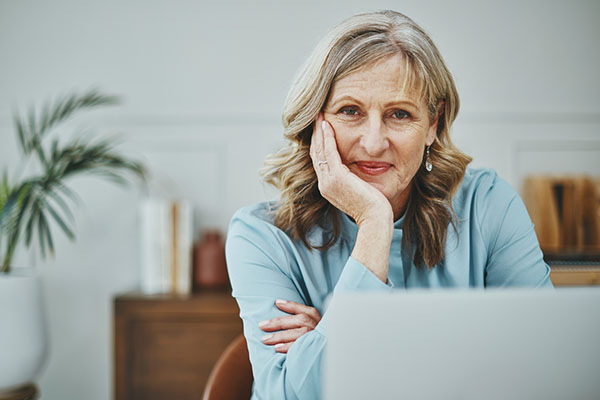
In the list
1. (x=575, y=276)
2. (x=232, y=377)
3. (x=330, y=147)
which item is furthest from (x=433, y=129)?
(x=575, y=276)

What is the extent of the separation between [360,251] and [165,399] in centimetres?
163

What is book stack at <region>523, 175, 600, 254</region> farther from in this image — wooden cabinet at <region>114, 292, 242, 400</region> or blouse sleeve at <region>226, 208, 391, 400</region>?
blouse sleeve at <region>226, 208, 391, 400</region>

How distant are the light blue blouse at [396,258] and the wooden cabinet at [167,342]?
1.08 metres

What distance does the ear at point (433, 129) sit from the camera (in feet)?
4.09

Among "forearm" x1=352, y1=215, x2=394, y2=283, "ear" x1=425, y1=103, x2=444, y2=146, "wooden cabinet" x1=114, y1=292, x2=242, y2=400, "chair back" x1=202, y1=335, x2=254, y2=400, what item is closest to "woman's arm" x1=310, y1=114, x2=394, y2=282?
"forearm" x1=352, y1=215, x2=394, y2=283

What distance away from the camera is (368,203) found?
3.54 ft

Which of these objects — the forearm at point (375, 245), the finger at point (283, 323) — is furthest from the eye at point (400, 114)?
the finger at point (283, 323)

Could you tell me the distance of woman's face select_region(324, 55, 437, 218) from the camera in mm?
1110

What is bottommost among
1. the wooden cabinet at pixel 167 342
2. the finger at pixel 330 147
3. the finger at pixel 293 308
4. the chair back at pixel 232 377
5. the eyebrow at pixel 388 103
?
the wooden cabinet at pixel 167 342

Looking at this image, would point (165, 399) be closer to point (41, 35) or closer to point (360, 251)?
point (360, 251)

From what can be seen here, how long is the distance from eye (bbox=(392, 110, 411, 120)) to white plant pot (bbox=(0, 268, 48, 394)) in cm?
162

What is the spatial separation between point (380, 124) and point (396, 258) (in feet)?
1.05

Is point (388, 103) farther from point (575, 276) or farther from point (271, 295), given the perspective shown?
point (575, 276)

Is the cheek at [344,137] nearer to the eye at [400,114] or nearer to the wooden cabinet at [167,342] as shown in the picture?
the eye at [400,114]
